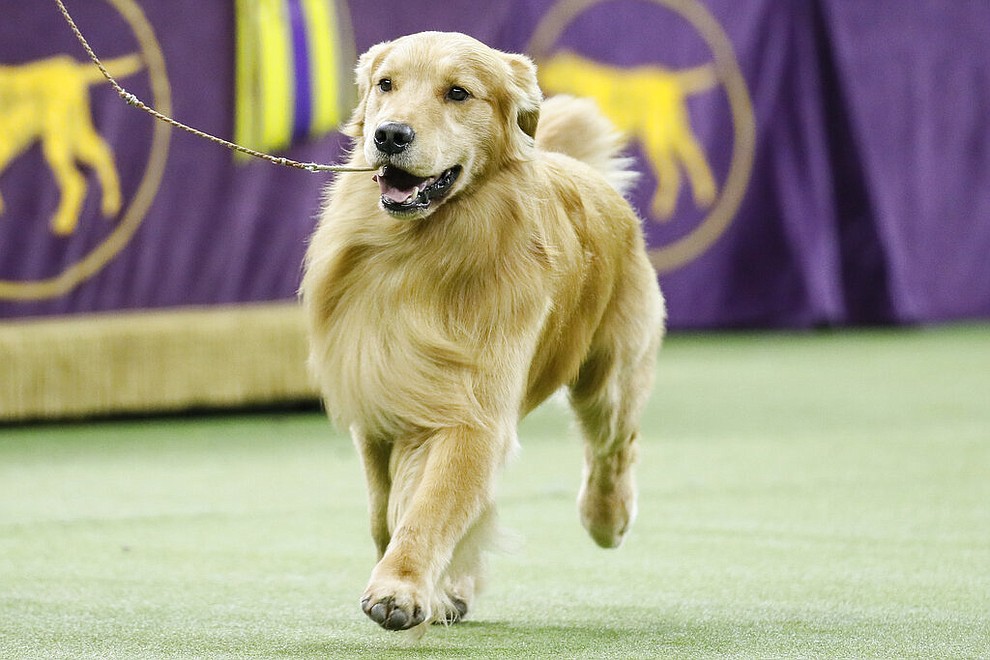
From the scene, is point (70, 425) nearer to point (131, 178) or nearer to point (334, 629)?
point (131, 178)

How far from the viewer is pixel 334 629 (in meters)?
3.13

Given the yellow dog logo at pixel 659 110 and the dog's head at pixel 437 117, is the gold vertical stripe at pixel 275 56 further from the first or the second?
the dog's head at pixel 437 117

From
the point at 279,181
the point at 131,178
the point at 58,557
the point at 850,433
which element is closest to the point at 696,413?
the point at 850,433

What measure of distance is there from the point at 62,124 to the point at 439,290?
4093mm

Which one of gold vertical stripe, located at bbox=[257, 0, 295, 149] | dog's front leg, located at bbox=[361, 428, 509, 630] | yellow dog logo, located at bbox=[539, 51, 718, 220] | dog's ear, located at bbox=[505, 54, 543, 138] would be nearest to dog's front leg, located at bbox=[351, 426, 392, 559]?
dog's front leg, located at bbox=[361, 428, 509, 630]

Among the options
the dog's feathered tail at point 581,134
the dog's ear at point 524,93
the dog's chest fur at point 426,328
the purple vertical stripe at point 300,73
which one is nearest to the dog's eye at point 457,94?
the dog's ear at point 524,93

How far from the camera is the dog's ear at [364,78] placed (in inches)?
127

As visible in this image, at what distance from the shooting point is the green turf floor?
3.07 m

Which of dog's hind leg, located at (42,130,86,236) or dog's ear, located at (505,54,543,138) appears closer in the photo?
dog's ear, located at (505,54,543,138)

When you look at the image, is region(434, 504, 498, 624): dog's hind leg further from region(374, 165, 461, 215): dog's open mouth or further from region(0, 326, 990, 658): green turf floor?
region(374, 165, 461, 215): dog's open mouth

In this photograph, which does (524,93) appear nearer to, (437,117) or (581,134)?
(437,117)

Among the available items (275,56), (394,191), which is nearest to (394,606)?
(394,191)

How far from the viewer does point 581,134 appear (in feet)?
13.5

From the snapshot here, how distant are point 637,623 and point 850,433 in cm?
329
